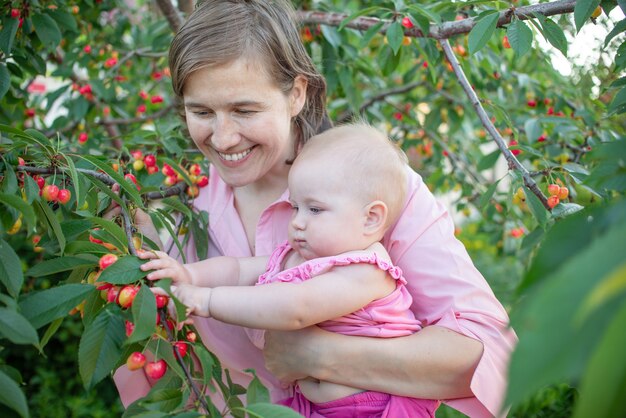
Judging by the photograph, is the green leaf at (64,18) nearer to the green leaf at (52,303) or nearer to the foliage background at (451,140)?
the foliage background at (451,140)

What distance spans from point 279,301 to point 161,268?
0.27 metres

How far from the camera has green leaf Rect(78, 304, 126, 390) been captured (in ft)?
3.91

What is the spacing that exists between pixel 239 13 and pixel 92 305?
0.99 metres

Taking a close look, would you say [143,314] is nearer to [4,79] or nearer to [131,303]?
[131,303]

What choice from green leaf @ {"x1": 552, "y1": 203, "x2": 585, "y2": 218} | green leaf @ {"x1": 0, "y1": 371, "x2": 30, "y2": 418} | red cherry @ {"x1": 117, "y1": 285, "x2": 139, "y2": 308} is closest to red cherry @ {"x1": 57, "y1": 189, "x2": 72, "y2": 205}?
red cherry @ {"x1": 117, "y1": 285, "x2": 139, "y2": 308}

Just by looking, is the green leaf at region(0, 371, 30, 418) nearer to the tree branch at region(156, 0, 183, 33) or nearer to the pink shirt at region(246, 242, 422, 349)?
the pink shirt at region(246, 242, 422, 349)

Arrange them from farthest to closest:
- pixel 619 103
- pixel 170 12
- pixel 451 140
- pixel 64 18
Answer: pixel 451 140 < pixel 170 12 < pixel 64 18 < pixel 619 103

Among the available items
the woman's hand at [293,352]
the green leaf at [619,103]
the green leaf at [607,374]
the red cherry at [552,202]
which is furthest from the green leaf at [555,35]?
the green leaf at [607,374]

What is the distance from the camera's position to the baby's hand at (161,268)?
52.7 inches

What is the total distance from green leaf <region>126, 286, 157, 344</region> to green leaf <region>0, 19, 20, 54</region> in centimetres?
133

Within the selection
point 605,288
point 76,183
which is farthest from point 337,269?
point 605,288

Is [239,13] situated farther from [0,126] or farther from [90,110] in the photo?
[90,110]

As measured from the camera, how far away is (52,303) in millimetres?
1237

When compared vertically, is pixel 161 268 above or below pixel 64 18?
Result: below
